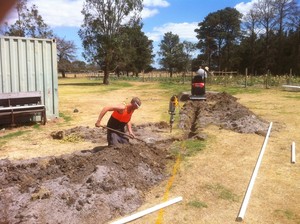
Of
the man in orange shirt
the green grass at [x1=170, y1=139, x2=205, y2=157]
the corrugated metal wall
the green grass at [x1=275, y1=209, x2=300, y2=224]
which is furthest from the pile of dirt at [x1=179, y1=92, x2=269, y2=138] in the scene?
the corrugated metal wall

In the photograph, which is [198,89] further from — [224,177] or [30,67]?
[224,177]

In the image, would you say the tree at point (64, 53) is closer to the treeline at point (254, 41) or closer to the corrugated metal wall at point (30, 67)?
the treeline at point (254, 41)

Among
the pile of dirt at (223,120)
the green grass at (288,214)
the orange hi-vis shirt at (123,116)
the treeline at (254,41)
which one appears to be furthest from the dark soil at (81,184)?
the treeline at (254,41)

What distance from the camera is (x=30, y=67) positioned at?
10.8 meters

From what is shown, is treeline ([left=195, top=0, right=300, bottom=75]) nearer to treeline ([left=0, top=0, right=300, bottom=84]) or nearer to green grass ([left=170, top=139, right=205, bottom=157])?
treeline ([left=0, top=0, right=300, bottom=84])

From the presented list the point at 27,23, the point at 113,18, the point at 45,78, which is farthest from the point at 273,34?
the point at 45,78

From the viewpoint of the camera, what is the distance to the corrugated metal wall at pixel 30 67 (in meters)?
10.3

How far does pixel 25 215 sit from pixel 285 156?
553 cm

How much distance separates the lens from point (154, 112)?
1411 centimetres

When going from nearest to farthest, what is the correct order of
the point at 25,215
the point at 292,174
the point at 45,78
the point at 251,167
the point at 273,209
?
the point at 25,215 < the point at 273,209 < the point at 292,174 < the point at 251,167 < the point at 45,78

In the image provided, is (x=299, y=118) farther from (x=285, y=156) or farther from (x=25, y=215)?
(x=25, y=215)

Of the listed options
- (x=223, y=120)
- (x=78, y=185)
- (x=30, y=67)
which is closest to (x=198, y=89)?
(x=223, y=120)

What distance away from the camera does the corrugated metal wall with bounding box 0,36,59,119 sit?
10.3 metres

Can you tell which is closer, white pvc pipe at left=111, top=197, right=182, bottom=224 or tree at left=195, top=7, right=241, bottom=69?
white pvc pipe at left=111, top=197, right=182, bottom=224
